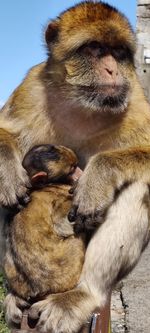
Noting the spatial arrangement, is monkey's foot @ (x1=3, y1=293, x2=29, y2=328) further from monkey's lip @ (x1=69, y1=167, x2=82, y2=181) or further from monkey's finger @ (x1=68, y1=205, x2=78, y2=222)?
monkey's lip @ (x1=69, y1=167, x2=82, y2=181)

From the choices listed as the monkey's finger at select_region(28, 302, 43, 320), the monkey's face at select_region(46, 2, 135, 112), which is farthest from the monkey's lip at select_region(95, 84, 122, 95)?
the monkey's finger at select_region(28, 302, 43, 320)

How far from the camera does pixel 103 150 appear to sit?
3.70 m

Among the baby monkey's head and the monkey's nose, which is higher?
the monkey's nose

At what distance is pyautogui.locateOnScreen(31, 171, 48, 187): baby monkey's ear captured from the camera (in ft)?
10.9

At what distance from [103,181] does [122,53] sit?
2.23 ft

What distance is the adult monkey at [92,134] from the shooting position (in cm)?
333

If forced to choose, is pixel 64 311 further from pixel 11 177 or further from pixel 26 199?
pixel 11 177

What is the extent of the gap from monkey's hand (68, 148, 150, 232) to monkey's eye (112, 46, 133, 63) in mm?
478

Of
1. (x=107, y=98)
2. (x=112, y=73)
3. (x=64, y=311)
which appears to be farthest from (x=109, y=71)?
(x=64, y=311)

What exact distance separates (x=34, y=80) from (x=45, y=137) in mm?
346

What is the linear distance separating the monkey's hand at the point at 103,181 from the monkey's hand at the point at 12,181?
25 centimetres

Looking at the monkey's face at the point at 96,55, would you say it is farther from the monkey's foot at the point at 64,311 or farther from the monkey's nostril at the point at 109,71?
the monkey's foot at the point at 64,311

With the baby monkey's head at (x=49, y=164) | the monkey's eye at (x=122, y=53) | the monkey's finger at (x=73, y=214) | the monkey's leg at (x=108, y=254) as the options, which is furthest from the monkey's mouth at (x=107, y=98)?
the monkey's finger at (x=73, y=214)

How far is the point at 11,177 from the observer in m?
3.37
